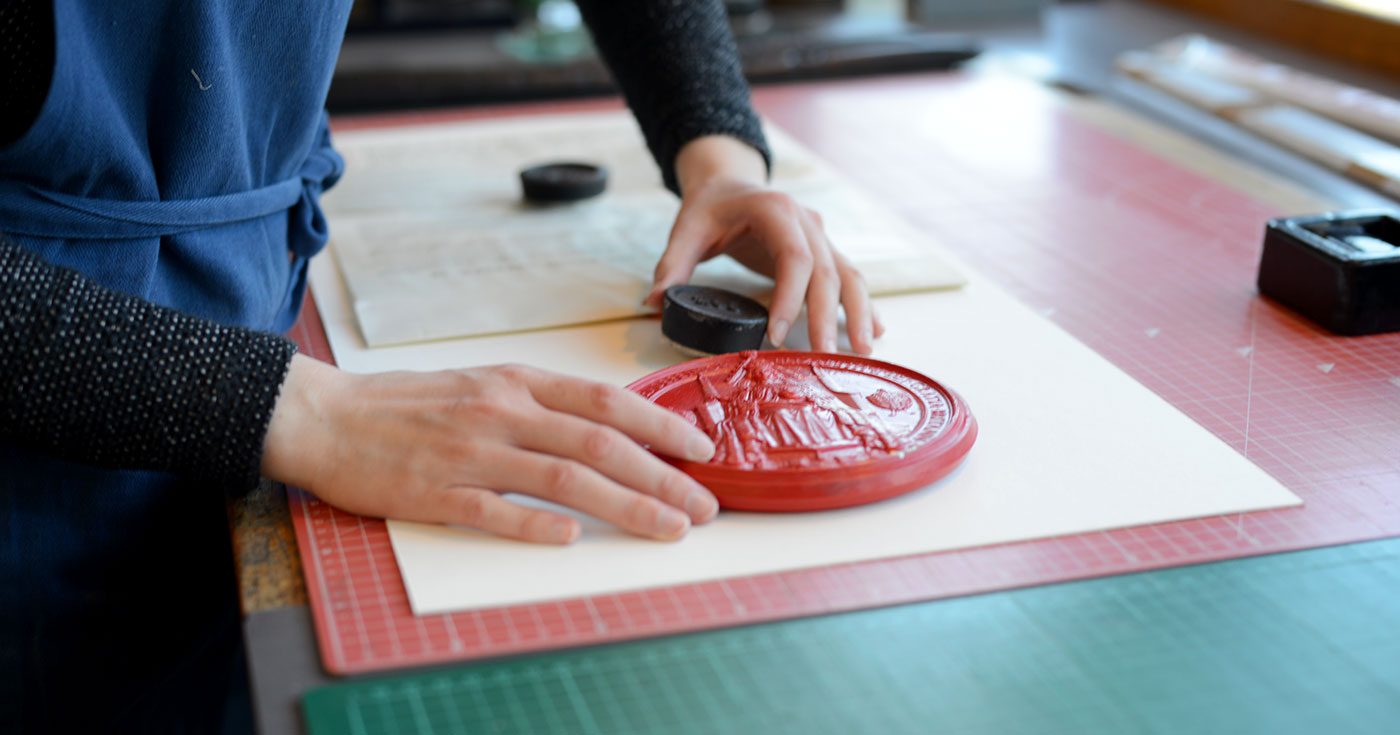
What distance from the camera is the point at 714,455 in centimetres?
89

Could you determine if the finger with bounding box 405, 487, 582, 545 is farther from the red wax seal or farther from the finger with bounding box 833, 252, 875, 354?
the finger with bounding box 833, 252, 875, 354

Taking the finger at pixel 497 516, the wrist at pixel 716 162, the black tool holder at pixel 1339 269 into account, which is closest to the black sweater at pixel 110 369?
the finger at pixel 497 516

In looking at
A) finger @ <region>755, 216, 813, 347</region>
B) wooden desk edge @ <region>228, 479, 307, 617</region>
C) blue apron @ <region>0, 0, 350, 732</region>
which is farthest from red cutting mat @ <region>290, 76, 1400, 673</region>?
finger @ <region>755, 216, 813, 347</region>

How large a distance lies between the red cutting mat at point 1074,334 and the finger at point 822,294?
0.82 ft

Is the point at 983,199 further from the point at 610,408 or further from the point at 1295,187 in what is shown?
the point at 610,408

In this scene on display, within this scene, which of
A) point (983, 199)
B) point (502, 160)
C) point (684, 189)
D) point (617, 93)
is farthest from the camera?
point (617, 93)

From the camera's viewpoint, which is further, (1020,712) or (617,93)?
(617,93)

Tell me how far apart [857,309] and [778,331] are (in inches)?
3.5

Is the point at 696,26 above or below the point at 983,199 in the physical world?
above

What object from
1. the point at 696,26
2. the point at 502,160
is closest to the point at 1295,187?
the point at 696,26

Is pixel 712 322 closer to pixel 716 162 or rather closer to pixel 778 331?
pixel 778 331

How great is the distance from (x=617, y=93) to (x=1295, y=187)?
43.7 inches

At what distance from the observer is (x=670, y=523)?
83cm

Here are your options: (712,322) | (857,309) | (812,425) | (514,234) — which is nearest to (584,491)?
(812,425)
